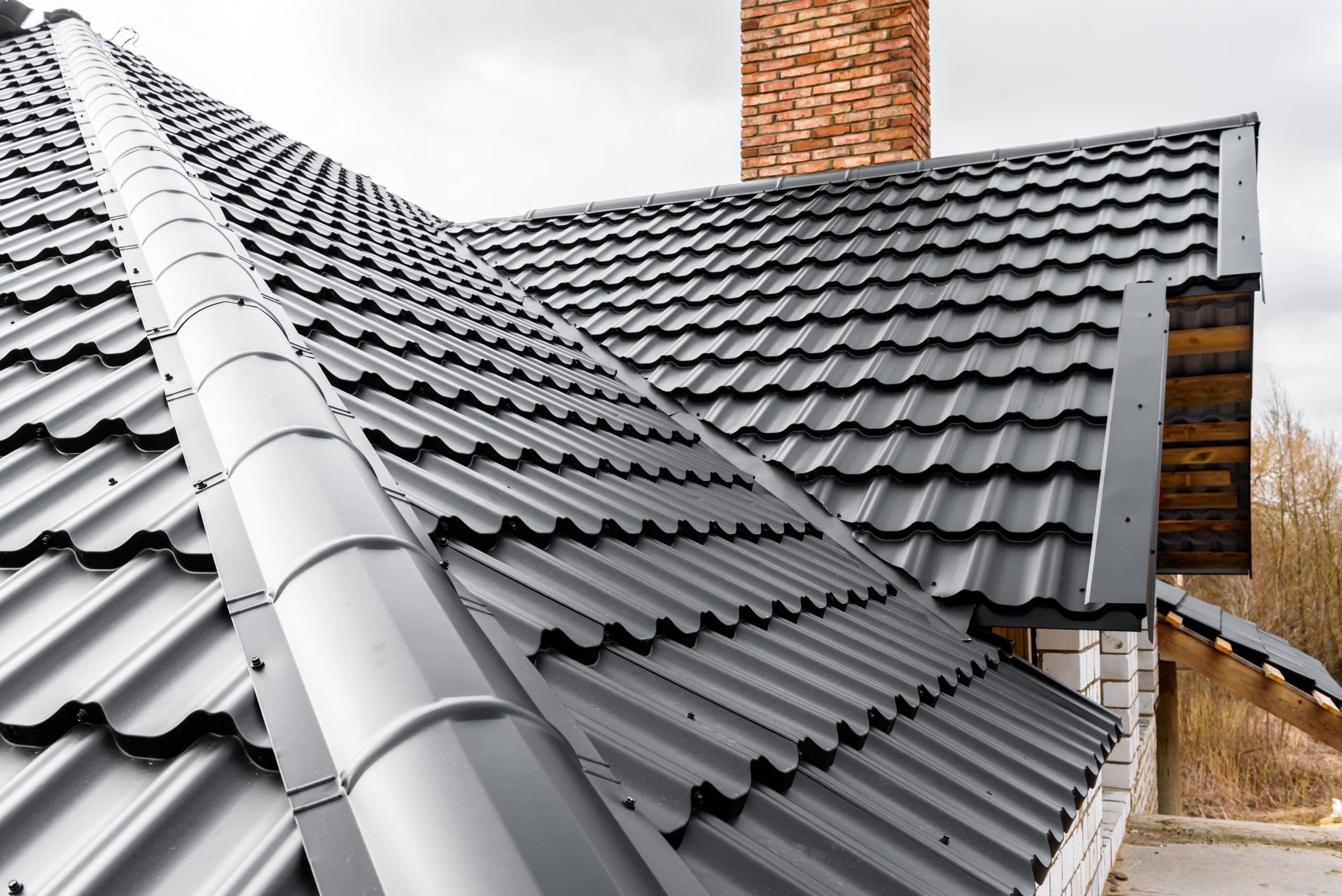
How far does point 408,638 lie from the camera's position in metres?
1.17

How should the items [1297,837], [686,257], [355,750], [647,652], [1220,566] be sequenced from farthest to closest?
[1297,837] → [1220,566] → [686,257] → [647,652] → [355,750]

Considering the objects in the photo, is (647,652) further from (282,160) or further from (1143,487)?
(282,160)

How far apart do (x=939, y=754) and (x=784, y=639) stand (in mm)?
440

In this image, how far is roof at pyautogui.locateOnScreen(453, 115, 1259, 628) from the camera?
10.9 feet

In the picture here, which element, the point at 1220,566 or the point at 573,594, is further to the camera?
the point at 1220,566

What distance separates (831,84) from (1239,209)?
330 centimetres

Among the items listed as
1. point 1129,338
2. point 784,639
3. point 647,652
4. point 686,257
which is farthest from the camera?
point 686,257

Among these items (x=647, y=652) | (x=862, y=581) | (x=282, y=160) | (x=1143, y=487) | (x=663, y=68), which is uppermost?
(x=663, y=68)

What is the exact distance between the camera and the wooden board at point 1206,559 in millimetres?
6551

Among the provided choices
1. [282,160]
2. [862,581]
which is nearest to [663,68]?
[282,160]

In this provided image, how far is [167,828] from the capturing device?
1128mm

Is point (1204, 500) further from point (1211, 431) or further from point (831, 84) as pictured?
point (831, 84)

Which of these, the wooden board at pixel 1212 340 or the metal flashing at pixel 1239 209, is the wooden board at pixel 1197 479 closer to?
the wooden board at pixel 1212 340

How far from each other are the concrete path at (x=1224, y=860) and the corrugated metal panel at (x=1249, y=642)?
4.08 ft
